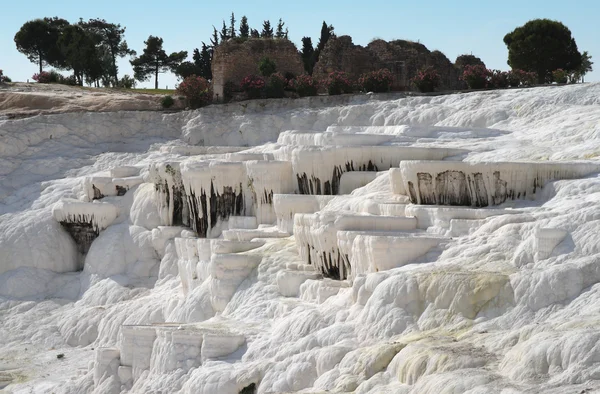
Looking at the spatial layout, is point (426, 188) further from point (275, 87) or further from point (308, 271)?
point (275, 87)

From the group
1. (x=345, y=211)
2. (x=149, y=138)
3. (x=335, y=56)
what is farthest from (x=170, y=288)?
(x=335, y=56)

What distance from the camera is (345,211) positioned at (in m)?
22.1

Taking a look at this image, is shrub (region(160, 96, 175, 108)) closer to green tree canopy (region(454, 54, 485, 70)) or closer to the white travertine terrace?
green tree canopy (region(454, 54, 485, 70))

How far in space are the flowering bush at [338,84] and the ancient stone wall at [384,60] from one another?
3146mm

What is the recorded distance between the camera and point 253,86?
36.0 m

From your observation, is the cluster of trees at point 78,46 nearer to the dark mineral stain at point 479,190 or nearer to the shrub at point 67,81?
the shrub at point 67,81

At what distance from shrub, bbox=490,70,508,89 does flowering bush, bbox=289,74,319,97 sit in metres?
5.43

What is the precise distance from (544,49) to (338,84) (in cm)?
874

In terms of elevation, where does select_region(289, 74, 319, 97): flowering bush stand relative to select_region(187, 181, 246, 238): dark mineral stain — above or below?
above

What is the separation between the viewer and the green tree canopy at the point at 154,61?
53000 millimetres

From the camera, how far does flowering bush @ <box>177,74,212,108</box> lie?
36.5 m

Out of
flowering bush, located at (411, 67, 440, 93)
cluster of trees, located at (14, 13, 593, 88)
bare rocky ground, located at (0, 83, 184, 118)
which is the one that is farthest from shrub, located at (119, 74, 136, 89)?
flowering bush, located at (411, 67, 440, 93)

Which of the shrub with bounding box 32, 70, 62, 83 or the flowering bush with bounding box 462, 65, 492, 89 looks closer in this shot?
the flowering bush with bounding box 462, 65, 492, 89

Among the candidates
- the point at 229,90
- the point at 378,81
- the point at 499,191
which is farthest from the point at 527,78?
the point at 499,191
